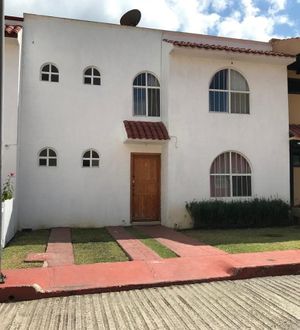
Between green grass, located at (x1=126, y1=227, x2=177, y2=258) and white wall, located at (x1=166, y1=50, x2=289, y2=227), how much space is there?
1629 millimetres

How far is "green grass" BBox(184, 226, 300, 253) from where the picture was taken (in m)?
8.76

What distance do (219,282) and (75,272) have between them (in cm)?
251

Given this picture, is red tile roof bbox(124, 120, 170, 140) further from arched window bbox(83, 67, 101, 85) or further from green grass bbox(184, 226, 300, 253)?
green grass bbox(184, 226, 300, 253)

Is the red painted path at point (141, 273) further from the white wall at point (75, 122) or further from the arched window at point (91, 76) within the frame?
the arched window at point (91, 76)

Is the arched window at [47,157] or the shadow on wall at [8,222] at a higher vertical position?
the arched window at [47,157]

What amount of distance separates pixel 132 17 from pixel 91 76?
10.3ft

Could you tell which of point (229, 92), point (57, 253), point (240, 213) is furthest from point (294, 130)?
point (57, 253)

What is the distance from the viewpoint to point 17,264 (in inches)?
281

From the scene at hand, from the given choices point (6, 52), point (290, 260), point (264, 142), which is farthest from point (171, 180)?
point (6, 52)

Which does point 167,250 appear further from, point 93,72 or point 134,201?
point 93,72

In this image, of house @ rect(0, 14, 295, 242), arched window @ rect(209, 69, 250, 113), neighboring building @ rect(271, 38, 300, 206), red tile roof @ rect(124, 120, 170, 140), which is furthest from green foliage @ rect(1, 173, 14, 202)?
neighboring building @ rect(271, 38, 300, 206)

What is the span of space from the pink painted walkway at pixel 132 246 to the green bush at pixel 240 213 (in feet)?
8.07

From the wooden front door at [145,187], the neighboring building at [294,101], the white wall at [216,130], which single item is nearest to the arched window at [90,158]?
the wooden front door at [145,187]

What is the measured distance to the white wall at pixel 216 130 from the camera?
1210cm
